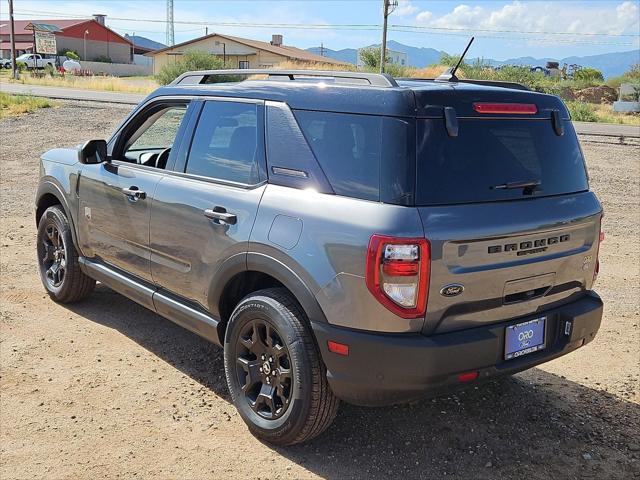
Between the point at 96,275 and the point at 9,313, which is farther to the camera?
the point at 9,313

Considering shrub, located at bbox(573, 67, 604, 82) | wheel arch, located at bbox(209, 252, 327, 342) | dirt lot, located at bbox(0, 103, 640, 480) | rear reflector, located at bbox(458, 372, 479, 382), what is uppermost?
shrub, located at bbox(573, 67, 604, 82)

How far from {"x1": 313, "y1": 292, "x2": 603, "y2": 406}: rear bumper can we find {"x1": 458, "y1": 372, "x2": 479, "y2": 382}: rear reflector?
20 mm

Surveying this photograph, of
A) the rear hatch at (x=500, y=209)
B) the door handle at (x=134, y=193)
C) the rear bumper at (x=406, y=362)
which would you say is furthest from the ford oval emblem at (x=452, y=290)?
the door handle at (x=134, y=193)

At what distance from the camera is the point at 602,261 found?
24.3ft

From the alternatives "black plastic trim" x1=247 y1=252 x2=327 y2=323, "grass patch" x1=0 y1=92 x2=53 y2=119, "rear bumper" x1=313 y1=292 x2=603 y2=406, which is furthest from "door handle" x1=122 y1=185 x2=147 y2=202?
"grass patch" x1=0 y1=92 x2=53 y2=119

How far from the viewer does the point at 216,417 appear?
3.87 metres

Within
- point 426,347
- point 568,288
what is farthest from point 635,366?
point 426,347

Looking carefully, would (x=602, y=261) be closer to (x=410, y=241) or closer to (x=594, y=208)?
(x=594, y=208)

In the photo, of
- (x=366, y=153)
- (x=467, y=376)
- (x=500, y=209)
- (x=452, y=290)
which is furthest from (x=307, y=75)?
(x=467, y=376)

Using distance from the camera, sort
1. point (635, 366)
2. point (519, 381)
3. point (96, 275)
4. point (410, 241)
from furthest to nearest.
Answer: point (96, 275) → point (635, 366) → point (519, 381) → point (410, 241)

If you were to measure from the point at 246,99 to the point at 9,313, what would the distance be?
9.87 ft

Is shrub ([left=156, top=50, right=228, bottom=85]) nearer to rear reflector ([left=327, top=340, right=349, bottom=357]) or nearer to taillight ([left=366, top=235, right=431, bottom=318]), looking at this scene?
rear reflector ([left=327, top=340, right=349, bottom=357])

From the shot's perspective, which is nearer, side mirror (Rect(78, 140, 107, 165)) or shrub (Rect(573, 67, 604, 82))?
side mirror (Rect(78, 140, 107, 165))

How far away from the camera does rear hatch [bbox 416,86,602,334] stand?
2.99 metres
